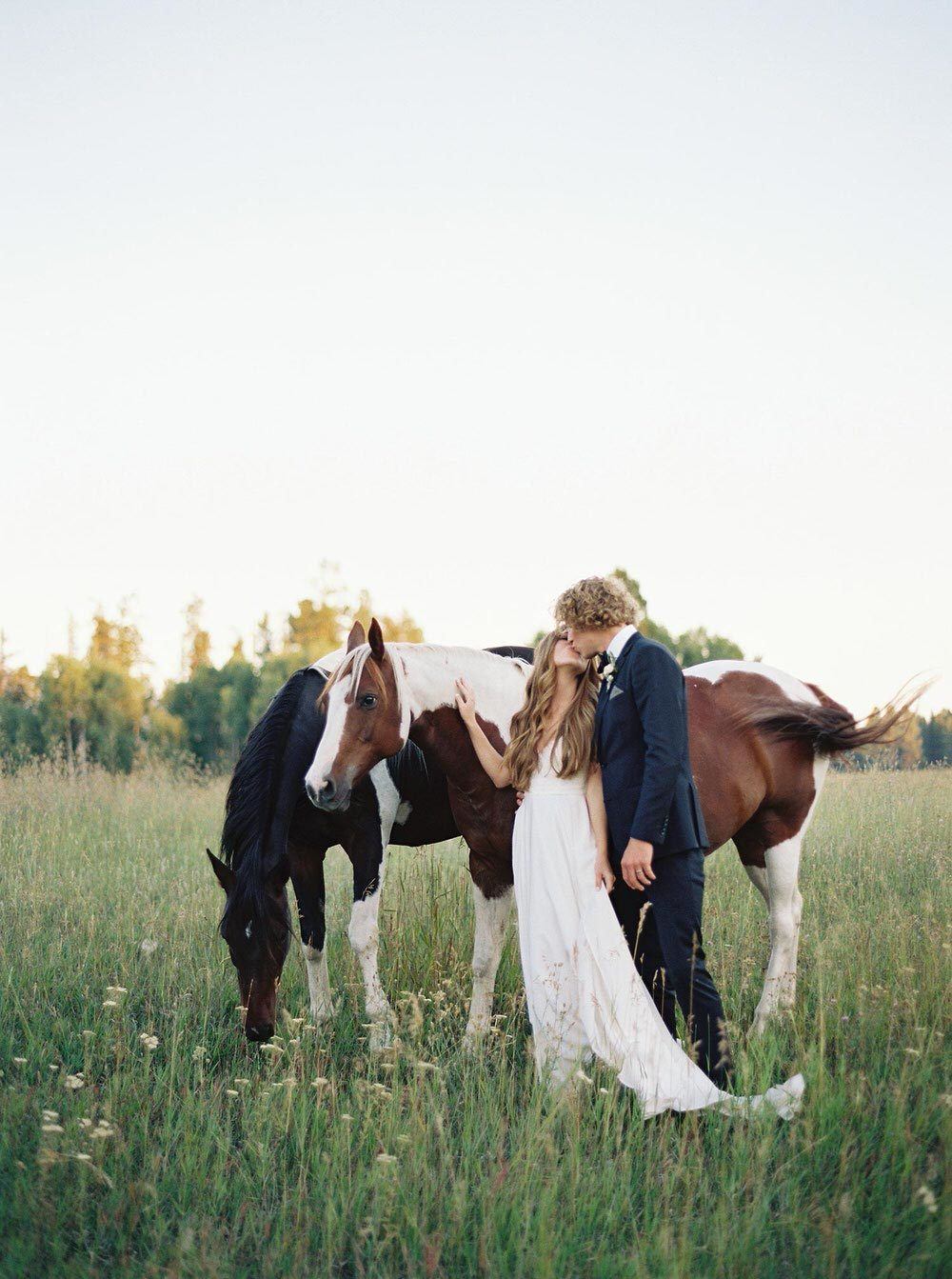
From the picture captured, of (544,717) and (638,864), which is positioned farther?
(544,717)

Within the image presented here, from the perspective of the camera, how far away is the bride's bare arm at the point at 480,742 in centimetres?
404

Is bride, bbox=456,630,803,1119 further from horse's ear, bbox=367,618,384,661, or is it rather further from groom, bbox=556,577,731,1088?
horse's ear, bbox=367,618,384,661

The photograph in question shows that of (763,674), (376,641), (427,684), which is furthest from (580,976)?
(763,674)

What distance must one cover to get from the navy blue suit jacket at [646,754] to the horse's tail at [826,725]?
130 cm

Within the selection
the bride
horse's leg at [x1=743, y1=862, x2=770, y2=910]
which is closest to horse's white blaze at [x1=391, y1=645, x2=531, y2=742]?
the bride

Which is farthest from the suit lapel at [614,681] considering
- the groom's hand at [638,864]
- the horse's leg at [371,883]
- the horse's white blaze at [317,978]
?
the horse's white blaze at [317,978]

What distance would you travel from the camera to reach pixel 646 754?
340cm

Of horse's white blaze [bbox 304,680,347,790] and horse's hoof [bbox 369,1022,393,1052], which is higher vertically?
horse's white blaze [bbox 304,680,347,790]

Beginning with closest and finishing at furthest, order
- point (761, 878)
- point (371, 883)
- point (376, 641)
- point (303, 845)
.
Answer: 1. point (376, 641)
2. point (371, 883)
3. point (303, 845)
4. point (761, 878)

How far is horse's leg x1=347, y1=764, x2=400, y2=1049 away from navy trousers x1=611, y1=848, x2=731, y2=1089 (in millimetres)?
1276

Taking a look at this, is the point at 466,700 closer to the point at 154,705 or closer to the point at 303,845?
the point at 303,845

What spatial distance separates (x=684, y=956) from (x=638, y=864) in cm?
42

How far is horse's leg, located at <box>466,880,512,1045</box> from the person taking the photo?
13.5 ft

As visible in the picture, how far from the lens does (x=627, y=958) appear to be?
347 centimetres
